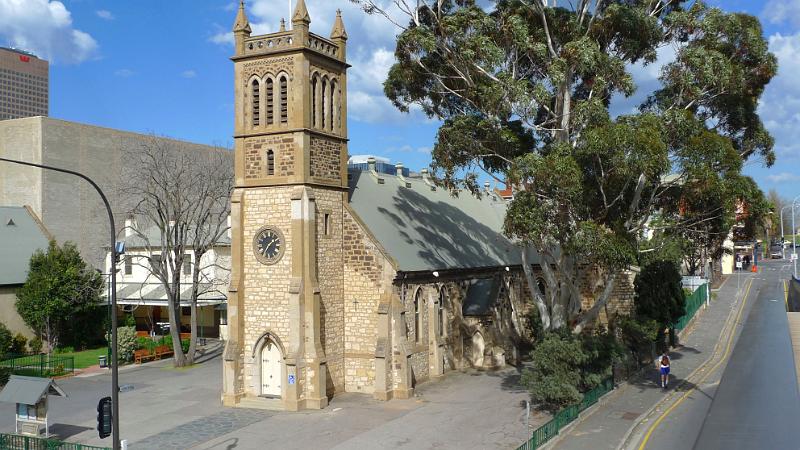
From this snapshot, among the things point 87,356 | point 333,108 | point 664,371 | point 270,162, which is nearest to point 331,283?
point 270,162

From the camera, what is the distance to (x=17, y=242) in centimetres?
4609

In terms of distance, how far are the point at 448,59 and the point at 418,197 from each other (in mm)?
13740

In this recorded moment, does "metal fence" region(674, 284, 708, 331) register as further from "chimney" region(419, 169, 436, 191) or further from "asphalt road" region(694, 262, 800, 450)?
"chimney" region(419, 169, 436, 191)

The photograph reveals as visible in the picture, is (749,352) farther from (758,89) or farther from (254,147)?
(254,147)

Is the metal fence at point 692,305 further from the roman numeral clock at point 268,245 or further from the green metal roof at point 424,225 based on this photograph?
the roman numeral clock at point 268,245

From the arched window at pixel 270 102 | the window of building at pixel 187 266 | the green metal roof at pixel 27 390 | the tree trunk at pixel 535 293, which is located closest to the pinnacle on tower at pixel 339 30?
the arched window at pixel 270 102

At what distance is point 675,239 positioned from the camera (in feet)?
94.3

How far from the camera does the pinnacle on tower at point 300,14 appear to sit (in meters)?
28.1

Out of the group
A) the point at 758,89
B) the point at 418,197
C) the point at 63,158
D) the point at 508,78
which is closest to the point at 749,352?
the point at 758,89

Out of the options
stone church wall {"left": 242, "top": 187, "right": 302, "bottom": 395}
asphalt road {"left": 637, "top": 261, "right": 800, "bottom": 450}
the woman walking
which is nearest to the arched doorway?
stone church wall {"left": 242, "top": 187, "right": 302, "bottom": 395}

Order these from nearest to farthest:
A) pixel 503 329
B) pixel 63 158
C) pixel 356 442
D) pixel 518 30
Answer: pixel 356 442, pixel 518 30, pixel 503 329, pixel 63 158

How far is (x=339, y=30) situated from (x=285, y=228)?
924cm

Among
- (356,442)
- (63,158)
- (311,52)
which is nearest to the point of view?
(356,442)

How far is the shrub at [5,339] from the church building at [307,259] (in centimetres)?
1881
